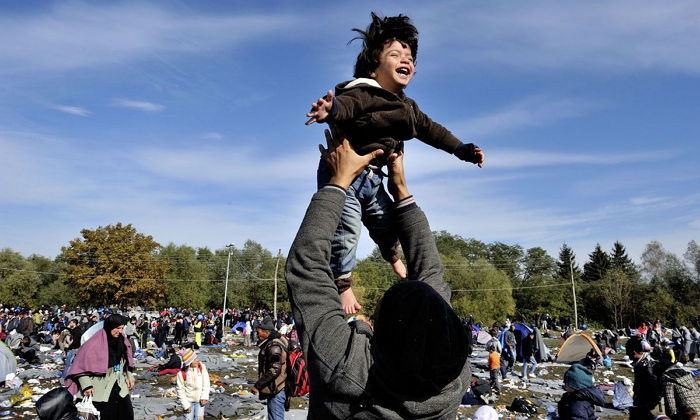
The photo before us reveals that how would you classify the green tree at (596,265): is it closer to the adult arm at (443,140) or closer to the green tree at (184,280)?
the green tree at (184,280)

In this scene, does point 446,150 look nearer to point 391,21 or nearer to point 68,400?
point 391,21

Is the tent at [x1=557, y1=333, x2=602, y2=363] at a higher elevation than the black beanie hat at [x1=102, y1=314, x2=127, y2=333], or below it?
below

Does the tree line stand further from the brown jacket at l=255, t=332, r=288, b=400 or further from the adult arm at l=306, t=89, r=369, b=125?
the adult arm at l=306, t=89, r=369, b=125

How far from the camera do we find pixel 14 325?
21.5 metres

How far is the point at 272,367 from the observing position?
688cm

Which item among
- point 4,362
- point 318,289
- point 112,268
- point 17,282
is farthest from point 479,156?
point 17,282

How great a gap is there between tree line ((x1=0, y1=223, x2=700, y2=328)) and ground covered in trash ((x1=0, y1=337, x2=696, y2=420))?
28531 millimetres

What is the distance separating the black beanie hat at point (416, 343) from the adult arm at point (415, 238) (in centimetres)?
51

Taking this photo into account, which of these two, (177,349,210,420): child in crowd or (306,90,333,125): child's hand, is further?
(177,349,210,420): child in crowd

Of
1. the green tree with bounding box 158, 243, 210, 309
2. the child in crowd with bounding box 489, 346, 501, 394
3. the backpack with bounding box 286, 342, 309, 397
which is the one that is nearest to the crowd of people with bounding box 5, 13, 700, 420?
the backpack with bounding box 286, 342, 309, 397

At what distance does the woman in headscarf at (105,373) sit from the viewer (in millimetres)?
5523

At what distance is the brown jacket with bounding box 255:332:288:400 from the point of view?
22.0ft

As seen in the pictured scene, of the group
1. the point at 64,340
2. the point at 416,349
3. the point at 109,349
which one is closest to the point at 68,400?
the point at 109,349

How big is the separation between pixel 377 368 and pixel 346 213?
3.43ft
